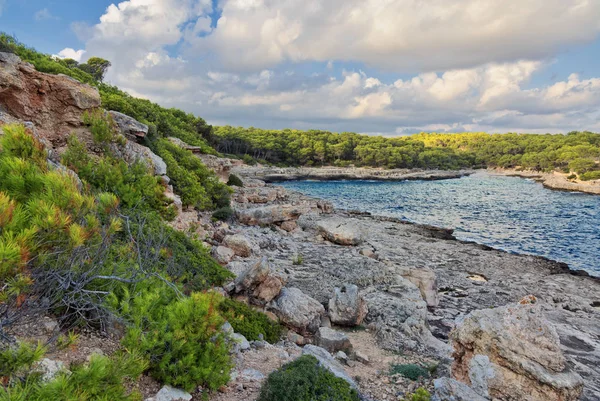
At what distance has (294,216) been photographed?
74.1ft

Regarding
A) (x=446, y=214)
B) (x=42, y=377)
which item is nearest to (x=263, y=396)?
(x=42, y=377)

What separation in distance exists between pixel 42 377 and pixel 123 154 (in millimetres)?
10776

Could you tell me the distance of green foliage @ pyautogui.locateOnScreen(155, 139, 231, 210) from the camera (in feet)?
52.1

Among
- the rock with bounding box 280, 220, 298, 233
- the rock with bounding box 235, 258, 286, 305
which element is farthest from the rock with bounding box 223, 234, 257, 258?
the rock with bounding box 280, 220, 298, 233

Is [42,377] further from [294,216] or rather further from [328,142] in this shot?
[328,142]

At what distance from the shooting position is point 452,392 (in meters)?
5.12

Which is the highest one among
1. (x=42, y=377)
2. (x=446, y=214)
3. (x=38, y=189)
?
(x=38, y=189)

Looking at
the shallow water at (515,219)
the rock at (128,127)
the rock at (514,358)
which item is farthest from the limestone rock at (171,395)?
the shallow water at (515,219)

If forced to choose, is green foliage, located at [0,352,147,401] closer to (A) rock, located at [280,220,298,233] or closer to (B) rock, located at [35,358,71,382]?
(B) rock, located at [35,358,71,382]

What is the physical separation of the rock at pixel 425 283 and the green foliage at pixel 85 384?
1108 centimetres

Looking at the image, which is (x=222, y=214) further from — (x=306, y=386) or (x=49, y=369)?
(x=49, y=369)

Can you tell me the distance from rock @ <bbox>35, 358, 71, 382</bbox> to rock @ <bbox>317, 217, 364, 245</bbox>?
16549 mm

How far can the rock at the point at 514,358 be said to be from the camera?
5542 mm

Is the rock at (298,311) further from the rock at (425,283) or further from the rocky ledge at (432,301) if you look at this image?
the rock at (425,283)
